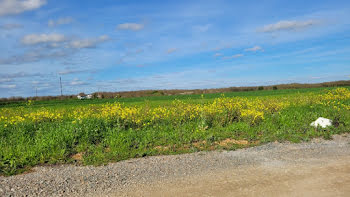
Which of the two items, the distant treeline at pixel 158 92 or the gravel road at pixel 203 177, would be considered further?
the distant treeline at pixel 158 92

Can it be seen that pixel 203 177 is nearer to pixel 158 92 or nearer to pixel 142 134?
pixel 142 134

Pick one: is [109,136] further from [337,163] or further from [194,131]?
[337,163]

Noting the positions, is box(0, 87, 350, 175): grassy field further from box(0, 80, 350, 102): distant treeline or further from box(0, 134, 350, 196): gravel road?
box(0, 80, 350, 102): distant treeline

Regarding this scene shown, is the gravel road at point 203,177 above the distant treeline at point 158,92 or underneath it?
underneath

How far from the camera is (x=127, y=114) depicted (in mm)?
10195

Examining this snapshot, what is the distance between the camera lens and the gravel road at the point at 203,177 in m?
4.77

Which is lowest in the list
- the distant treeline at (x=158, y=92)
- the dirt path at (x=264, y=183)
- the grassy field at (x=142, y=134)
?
the dirt path at (x=264, y=183)

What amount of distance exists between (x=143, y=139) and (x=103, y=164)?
80.8 inches

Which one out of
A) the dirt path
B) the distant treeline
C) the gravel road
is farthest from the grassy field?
the distant treeline

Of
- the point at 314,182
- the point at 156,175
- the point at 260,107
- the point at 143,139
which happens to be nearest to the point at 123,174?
the point at 156,175

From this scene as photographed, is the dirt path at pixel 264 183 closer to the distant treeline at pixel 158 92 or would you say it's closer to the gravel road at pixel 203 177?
the gravel road at pixel 203 177

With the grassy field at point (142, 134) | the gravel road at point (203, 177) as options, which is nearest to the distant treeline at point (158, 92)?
the grassy field at point (142, 134)

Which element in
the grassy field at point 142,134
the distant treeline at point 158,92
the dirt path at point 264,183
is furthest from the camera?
the distant treeline at point 158,92

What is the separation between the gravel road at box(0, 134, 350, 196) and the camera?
4.77m
